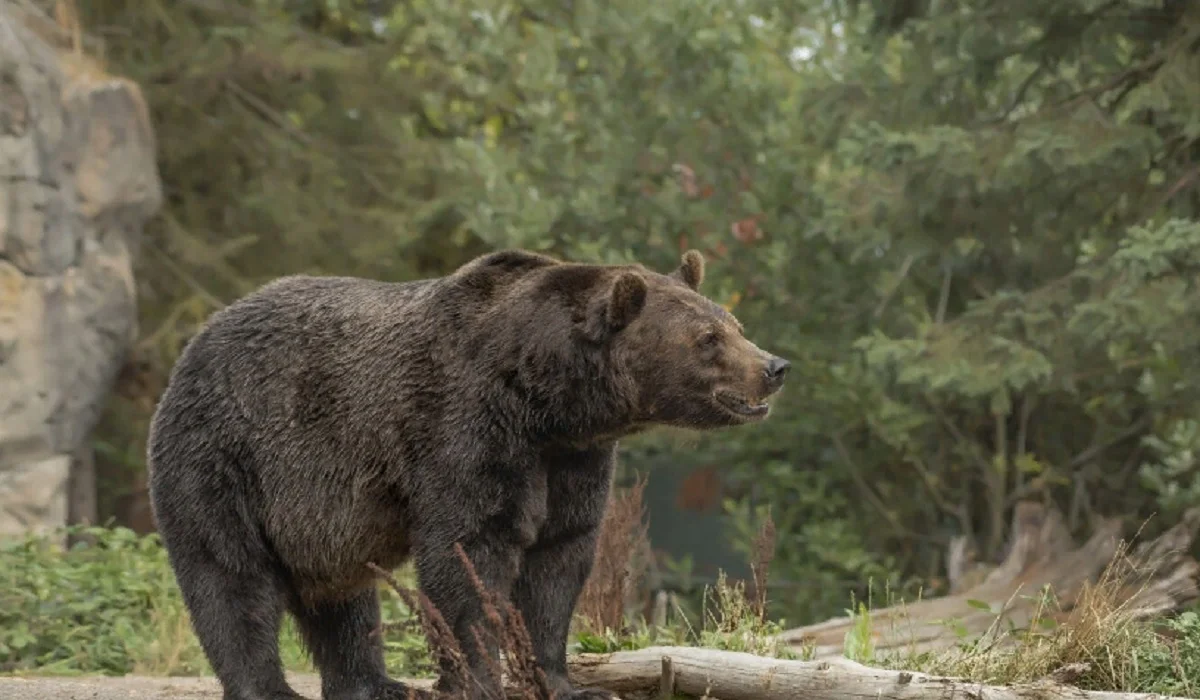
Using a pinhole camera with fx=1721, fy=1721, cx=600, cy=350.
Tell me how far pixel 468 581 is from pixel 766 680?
1207 millimetres

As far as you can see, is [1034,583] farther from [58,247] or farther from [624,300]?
[58,247]

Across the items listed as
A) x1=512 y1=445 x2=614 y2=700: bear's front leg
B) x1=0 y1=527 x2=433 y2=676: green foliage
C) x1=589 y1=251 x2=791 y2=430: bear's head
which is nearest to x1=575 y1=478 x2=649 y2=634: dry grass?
x1=0 y1=527 x2=433 y2=676: green foliage

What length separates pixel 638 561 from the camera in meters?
9.60

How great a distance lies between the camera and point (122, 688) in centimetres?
782

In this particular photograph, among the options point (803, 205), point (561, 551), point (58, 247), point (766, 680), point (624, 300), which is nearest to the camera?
point (624, 300)

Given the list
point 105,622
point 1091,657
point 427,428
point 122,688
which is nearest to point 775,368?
point 427,428

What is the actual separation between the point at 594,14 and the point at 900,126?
3.01 meters

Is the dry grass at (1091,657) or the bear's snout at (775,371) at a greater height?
the bear's snout at (775,371)

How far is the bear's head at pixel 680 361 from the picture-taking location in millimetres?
5617

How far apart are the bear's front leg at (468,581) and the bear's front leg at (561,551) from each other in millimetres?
219

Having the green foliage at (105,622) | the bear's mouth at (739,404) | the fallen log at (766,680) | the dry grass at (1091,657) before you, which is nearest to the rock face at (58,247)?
the green foliage at (105,622)

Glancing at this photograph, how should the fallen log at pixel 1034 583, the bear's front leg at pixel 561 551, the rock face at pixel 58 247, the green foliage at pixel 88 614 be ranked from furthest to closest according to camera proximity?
the rock face at pixel 58 247, the green foliage at pixel 88 614, the fallen log at pixel 1034 583, the bear's front leg at pixel 561 551

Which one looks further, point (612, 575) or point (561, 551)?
point (612, 575)

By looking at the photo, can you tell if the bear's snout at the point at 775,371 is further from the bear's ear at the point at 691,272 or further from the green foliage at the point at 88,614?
the green foliage at the point at 88,614
